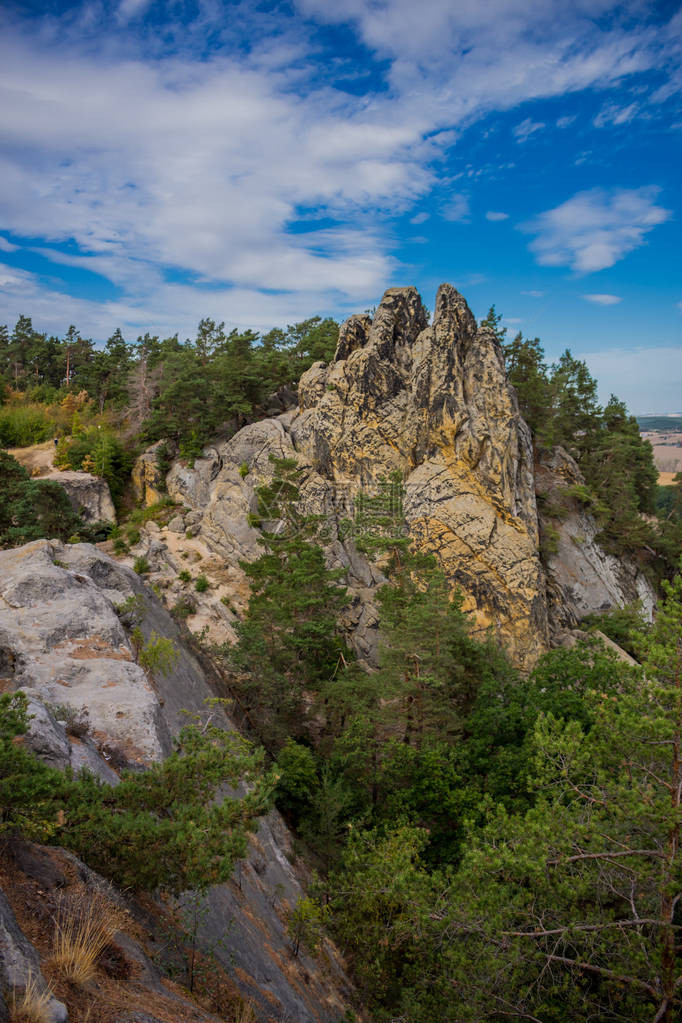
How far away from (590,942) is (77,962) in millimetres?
6586

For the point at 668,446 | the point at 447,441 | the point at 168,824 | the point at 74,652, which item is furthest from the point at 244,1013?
the point at 668,446

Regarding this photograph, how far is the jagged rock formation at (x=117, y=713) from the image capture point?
8.06m

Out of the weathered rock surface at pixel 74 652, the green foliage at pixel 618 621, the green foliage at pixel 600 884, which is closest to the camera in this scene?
the green foliage at pixel 600 884

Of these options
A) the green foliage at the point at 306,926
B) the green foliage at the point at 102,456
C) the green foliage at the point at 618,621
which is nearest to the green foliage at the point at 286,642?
the green foliage at the point at 306,926

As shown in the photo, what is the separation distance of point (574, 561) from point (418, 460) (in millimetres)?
13158

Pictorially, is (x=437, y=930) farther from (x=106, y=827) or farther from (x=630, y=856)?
(x=106, y=827)

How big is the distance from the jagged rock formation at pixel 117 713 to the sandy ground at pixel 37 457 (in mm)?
28660

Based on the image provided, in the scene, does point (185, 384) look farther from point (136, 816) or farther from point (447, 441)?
point (136, 816)

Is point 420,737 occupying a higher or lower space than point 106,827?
lower

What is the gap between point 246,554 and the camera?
33219 mm

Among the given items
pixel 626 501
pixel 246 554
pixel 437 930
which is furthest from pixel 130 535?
pixel 626 501

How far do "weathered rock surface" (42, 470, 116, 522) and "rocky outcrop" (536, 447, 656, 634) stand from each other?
101ft

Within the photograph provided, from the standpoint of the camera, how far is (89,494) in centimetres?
3894

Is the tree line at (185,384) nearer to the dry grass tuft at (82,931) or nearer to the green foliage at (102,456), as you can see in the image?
the green foliage at (102,456)
